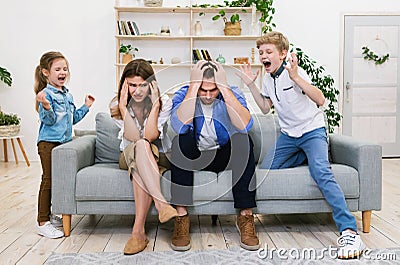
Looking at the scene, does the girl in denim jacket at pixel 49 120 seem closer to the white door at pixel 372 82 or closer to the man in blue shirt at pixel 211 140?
the man in blue shirt at pixel 211 140

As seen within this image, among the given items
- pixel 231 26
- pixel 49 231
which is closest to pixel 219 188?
pixel 49 231

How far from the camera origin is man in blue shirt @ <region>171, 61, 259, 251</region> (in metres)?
2.66

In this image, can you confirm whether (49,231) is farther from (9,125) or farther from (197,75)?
(9,125)

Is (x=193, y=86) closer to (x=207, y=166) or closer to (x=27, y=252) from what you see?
(x=207, y=166)

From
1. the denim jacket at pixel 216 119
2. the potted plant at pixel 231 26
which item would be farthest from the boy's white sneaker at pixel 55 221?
the potted plant at pixel 231 26

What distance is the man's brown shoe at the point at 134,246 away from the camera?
8.41 ft

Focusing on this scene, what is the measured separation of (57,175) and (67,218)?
0.25 m

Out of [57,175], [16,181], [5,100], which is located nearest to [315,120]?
[57,175]

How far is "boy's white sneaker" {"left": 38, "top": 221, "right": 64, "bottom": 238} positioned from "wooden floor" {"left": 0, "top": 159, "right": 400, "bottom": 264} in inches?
1.5

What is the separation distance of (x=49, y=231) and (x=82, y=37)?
3714mm

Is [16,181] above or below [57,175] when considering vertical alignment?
below

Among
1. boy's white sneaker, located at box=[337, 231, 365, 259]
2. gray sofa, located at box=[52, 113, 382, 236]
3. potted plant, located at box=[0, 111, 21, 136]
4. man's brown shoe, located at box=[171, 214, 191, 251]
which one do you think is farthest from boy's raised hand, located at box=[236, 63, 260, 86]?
potted plant, located at box=[0, 111, 21, 136]

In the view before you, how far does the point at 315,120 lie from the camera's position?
2.95 m

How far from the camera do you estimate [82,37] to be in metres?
6.17
